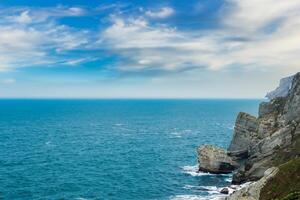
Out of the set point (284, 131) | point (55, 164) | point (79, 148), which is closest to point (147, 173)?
point (55, 164)

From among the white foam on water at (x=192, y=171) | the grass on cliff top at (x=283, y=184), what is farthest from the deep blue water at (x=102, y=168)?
the grass on cliff top at (x=283, y=184)

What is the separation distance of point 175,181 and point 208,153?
13357 millimetres

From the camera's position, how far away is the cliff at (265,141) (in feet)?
307

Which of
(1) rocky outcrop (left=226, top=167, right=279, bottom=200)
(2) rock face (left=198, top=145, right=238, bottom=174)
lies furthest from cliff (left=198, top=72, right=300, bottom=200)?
(1) rocky outcrop (left=226, top=167, right=279, bottom=200)

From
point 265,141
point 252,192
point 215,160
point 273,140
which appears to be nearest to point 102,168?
point 215,160

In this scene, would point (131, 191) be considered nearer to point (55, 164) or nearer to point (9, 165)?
point (55, 164)

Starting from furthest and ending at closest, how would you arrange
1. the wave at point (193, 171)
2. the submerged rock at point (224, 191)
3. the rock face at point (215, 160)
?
the wave at point (193, 171), the rock face at point (215, 160), the submerged rock at point (224, 191)

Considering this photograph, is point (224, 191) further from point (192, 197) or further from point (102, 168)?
point (102, 168)

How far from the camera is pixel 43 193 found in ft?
300

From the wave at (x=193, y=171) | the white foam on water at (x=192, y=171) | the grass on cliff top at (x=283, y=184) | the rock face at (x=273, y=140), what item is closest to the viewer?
the grass on cliff top at (x=283, y=184)

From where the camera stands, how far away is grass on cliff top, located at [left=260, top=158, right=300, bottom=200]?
200ft

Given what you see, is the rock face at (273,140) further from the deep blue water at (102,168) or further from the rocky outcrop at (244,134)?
the deep blue water at (102,168)

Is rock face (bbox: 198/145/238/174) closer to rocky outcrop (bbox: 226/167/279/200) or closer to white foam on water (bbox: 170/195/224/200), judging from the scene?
white foam on water (bbox: 170/195/224/200)

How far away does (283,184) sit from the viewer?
210 ft
